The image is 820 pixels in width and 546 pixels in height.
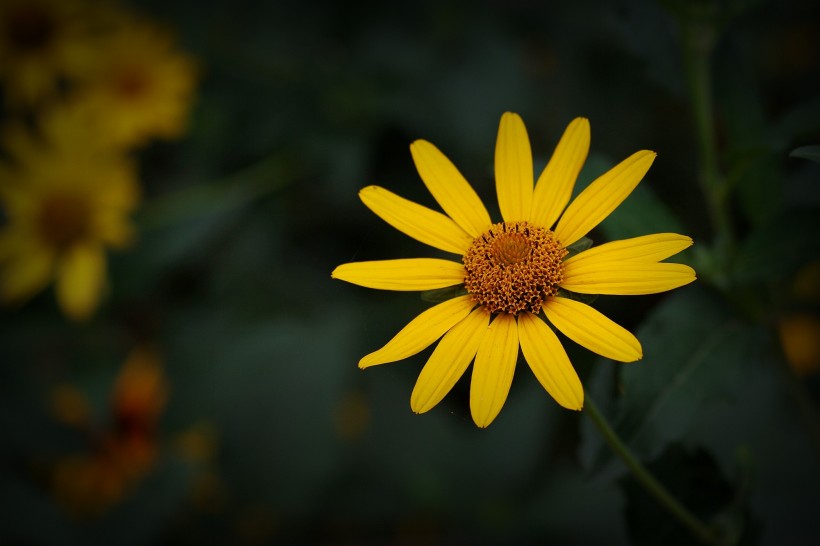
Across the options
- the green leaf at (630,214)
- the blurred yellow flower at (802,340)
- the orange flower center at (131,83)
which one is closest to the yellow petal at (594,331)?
the green leaf at (630,214)

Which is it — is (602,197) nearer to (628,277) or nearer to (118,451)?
(628,277)

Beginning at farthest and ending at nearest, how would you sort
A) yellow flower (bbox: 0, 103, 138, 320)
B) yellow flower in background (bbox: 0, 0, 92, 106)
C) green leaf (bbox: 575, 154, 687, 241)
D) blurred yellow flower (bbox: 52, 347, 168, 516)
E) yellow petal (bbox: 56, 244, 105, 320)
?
yellow flower in background (bbox: 0, 0, 92, 106) → yellow flower (bbox: 0, 103, 138, 320) → yellow petal (bbox: 56, 244, 105, 320) → blurred yellow flower (bbox: 52, 347, 168, 516) → green leaf (bbox: 575, 154, 687, 241)

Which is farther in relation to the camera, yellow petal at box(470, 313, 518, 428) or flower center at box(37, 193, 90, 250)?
flower center at box(37, 193, 90, 250)

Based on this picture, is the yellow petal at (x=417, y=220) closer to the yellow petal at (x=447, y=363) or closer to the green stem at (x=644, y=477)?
the yellow petal at (x=447, y=363)

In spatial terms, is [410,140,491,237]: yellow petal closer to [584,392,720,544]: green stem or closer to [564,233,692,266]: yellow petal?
[564,233,692,266]: yellow petal

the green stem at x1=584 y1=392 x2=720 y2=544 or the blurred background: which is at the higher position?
the blurred background

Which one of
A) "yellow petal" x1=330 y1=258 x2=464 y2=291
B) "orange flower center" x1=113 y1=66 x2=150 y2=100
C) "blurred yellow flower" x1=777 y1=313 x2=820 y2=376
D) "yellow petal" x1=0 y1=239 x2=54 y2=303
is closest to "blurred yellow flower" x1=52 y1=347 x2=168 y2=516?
"yellow petal" x1=0 y1=239 x2=54 y2=303

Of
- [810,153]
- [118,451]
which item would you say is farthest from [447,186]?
[118,451]

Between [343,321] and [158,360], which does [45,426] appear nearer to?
[158,360]
